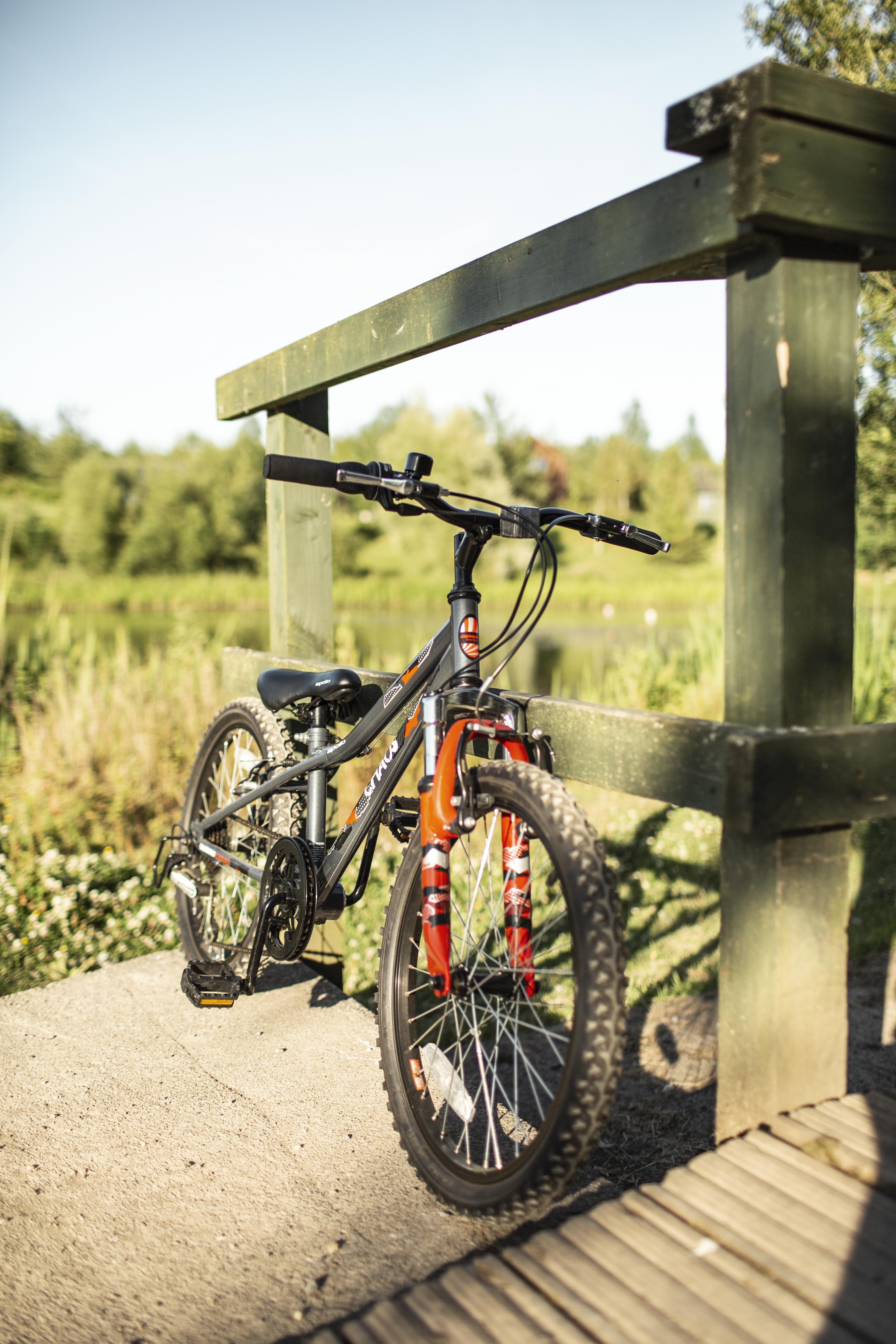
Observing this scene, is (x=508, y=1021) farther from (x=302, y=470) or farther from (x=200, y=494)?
(x=200, y=494)

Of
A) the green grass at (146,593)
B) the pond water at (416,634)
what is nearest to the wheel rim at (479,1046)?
the pond water at (416,634)

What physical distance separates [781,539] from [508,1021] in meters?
1.10

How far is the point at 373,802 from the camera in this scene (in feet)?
7.62

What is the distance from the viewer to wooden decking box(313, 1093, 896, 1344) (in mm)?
1298

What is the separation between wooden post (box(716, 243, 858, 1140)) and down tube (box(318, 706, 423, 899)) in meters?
0.74

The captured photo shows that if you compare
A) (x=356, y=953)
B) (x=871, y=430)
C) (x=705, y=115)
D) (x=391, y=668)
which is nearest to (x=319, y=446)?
(x=705, y=115)

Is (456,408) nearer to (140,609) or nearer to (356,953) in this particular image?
(140,609)

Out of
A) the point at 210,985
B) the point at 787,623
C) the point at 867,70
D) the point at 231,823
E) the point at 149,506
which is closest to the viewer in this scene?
the point at 787,623

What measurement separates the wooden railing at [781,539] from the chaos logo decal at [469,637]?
1.32 feet

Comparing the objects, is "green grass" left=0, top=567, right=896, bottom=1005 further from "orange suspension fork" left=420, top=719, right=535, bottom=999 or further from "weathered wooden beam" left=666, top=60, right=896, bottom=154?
"weathered wooden beam" left=666, top=60, right=896, bottom=154

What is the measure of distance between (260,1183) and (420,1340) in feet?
2.43

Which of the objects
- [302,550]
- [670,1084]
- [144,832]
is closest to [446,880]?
[302,550]

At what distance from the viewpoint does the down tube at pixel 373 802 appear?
2.20 meters

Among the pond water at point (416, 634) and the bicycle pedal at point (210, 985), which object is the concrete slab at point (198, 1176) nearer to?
the bicycle pedal at point (210, 985)
